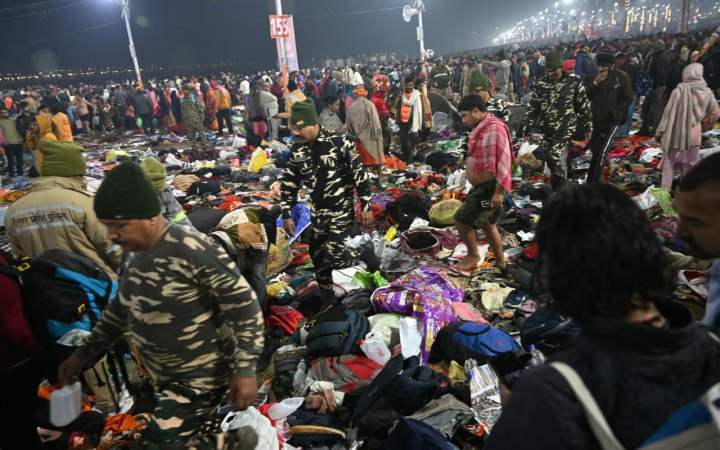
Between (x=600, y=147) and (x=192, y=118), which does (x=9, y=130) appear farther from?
(x=600, y=147)

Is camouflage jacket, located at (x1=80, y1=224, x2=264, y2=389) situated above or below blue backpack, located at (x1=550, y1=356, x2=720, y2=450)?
below

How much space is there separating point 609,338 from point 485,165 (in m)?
3.97

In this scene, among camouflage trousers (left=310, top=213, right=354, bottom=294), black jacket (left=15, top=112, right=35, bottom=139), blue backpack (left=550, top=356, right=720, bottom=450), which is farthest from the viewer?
black jacket (left=15, top=112, right=35, bottom=139)

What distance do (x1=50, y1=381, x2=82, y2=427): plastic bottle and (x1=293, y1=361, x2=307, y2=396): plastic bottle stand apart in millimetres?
1698

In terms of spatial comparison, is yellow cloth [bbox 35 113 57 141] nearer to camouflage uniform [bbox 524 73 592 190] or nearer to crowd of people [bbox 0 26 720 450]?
crowd of people [bbox 0 26 720 450]

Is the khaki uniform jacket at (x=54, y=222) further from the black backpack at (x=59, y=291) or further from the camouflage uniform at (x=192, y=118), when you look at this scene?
the camouflage uniform at (x=192, y=118)

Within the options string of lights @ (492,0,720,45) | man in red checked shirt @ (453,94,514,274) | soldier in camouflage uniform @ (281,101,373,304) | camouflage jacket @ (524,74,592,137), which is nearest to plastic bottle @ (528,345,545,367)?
man in red checked shirt @ (453,94,514,274)

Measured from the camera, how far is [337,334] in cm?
398

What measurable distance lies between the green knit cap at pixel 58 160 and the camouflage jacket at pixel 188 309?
1.80 m

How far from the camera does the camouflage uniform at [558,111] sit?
682cm

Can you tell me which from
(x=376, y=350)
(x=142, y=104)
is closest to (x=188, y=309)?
(x=376, y=350)

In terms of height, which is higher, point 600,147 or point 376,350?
point 600,147

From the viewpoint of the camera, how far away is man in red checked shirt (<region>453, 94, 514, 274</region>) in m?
4.73

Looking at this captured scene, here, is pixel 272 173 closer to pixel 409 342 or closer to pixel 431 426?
pixel 409 342
